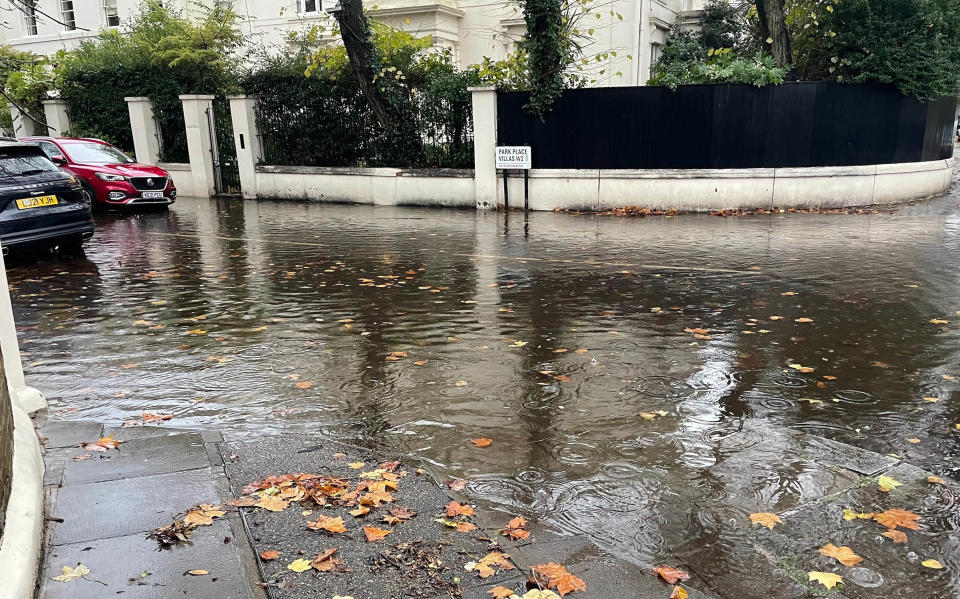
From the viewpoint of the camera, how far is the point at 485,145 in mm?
16688

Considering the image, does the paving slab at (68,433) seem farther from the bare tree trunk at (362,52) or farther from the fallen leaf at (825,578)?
the bare tree trunk at (362,52)

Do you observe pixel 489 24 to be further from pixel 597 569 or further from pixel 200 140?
pixel 597 569

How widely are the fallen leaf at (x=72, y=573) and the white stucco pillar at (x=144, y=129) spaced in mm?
20908

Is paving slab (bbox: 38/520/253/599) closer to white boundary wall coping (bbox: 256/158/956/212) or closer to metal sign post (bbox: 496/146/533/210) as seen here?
metal sign post (bbox: 496/146/533/210)

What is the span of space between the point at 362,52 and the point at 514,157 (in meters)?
4.67

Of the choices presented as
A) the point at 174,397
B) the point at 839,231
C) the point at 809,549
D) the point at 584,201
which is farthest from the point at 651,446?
the point at 584,201

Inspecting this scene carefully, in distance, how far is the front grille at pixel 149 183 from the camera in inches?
666

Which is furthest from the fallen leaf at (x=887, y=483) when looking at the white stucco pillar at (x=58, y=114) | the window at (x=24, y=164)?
the white stucco pillar at (x=58, y=114)

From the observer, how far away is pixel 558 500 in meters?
3.99

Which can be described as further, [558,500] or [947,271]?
[947,271]

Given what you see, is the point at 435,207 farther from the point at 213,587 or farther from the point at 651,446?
the point at 213,587

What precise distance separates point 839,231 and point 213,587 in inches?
501

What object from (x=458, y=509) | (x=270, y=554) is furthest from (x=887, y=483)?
(x=270, y=554)

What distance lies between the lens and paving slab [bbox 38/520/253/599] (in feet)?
9.39
